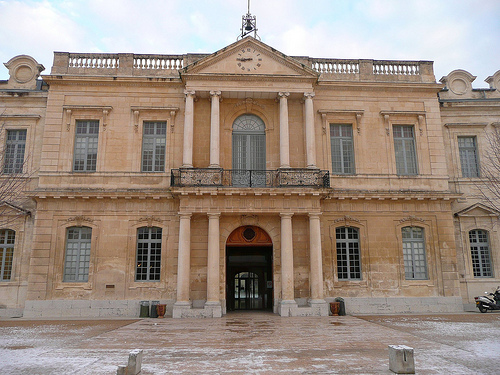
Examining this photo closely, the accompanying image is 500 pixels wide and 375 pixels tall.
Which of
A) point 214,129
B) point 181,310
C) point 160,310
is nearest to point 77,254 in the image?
point 160,310

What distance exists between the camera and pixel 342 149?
18.4 metres

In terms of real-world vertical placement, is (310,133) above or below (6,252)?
above

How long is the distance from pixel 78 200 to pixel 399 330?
43.7 feet

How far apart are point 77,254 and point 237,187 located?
739 centimetres

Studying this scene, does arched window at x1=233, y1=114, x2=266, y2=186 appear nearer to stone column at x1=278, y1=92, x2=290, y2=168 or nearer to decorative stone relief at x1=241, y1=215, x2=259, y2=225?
stone column at x1=278, y1=92, x2=290, y2=168

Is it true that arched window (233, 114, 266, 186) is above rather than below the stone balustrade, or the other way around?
below

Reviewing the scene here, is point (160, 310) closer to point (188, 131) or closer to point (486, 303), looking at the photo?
point (188, 131)

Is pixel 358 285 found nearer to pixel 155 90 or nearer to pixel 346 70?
pixel 346 70

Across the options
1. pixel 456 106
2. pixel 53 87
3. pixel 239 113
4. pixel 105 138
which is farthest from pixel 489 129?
pixel 53 87

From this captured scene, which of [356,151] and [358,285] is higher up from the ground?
[356,151]

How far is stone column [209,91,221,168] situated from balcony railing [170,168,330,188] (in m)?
0.61

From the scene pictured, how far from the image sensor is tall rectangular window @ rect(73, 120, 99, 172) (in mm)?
17547

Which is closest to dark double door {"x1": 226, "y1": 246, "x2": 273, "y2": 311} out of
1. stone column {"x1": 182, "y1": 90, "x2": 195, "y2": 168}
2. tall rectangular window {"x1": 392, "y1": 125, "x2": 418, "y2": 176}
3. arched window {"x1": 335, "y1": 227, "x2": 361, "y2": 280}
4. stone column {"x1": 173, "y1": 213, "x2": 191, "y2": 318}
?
stone column {"x1": 173, "y1": 213, "x2": 191, "y2": 318}

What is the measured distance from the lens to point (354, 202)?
1766cm
